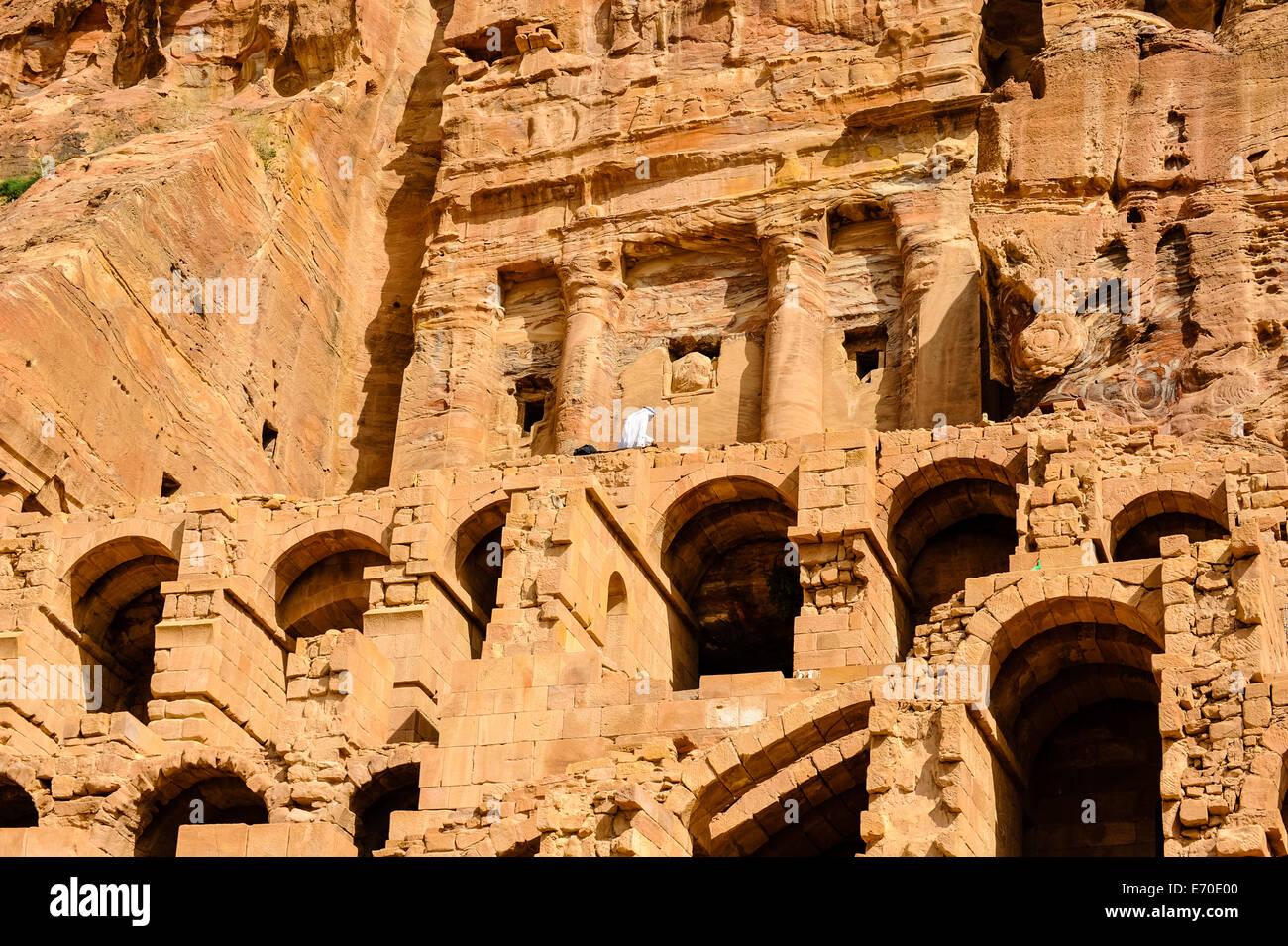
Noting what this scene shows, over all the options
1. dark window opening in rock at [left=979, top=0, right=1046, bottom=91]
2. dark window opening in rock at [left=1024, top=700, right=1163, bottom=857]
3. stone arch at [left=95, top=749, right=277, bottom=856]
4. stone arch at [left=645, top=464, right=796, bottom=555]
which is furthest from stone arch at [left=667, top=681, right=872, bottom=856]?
dark window opening in rock at [left=979, top=0, right=1046, bottom=91]

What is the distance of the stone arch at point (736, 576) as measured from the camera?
126 ft

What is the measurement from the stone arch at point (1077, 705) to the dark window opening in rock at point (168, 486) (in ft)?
67.4

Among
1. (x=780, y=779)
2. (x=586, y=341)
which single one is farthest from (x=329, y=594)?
(x=780, y=779)

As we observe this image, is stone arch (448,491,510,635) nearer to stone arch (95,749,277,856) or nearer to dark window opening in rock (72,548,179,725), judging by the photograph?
dark window opening in rock (72,548,179,725)

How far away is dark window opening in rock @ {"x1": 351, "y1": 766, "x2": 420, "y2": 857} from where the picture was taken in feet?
103

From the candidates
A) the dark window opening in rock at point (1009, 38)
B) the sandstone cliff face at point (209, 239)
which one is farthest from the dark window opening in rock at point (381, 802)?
the dark window opening in rock at point (1009, 38)

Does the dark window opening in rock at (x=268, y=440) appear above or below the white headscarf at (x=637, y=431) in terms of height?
above

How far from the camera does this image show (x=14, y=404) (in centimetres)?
3978

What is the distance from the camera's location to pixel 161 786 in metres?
32.2

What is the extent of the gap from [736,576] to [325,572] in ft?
25.1

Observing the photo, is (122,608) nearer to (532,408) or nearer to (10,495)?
(10,495)

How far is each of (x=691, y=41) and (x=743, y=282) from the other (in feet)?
21.9

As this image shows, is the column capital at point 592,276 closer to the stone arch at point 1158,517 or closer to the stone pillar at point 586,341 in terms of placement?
the stone pillar at point 586,341

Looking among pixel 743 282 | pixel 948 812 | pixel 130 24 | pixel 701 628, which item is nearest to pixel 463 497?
pixel 701 628
